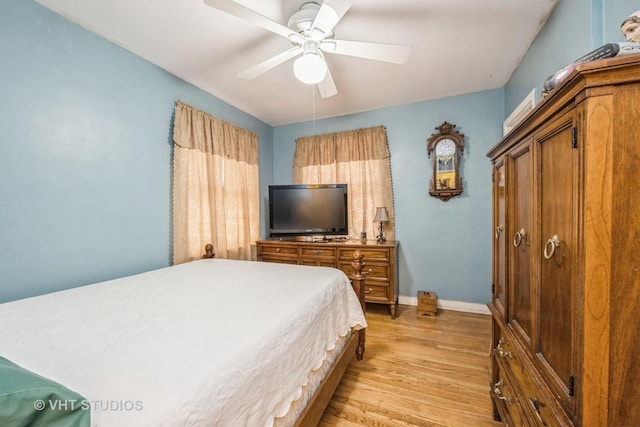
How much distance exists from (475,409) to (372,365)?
707mm

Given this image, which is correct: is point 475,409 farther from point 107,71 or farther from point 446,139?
point 107,71

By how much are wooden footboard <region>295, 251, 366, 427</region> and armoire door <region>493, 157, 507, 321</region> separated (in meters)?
0.89

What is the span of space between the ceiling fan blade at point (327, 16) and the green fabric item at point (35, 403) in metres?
1.71

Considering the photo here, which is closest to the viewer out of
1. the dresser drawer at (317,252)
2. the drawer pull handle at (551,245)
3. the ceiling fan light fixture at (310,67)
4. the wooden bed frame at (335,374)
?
the drawer pull handle at (551,245)

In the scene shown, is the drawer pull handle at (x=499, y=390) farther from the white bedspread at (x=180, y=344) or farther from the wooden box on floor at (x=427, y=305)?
the wooden box on floor at (x=427, y=305)

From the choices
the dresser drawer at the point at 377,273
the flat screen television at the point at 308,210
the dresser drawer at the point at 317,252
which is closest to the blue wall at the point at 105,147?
the dresser drawer at the point at 377,273

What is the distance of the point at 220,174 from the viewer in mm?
2914

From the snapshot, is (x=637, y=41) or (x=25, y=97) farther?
(x=25, y=97)

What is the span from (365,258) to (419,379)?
52.5 inches

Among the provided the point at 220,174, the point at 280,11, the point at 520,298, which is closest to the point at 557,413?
the point at 520,298

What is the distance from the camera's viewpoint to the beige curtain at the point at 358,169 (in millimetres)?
3309

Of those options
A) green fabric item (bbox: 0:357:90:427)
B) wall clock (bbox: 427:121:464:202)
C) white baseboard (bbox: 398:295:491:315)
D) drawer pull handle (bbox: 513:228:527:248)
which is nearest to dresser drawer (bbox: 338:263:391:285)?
white baseboard (bbox: 398:295:491:315)

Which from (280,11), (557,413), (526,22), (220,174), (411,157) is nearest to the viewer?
(557,413)

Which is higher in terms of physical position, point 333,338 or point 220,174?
point 220,174
